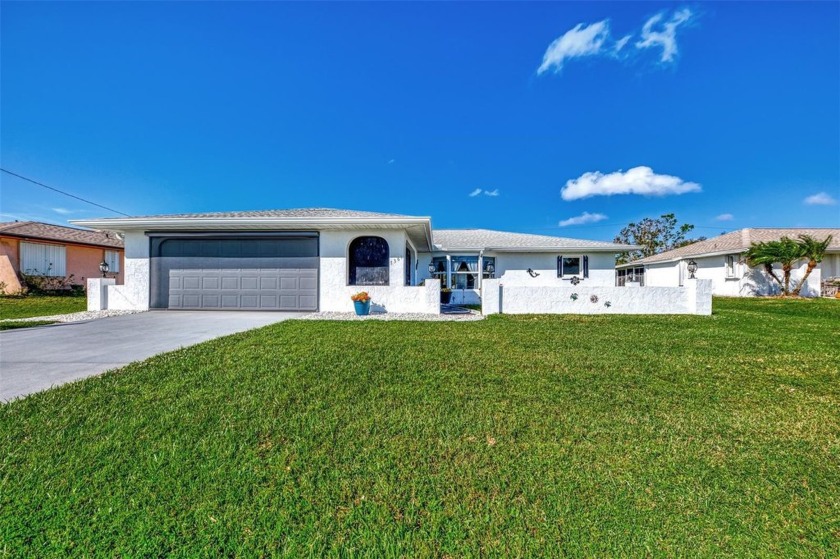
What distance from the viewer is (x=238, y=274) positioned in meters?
11.5

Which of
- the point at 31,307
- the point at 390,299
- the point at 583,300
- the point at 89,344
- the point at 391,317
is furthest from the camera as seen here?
the point at 31,307

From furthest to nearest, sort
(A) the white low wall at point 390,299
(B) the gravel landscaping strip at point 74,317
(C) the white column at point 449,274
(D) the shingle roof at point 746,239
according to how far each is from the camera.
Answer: (D) the shingle roof at point 746,239 → (C) the white column at point 449,274 → (A) the white low wall at point 390,299 → (B) the gravel landscaping strip at point 74,317

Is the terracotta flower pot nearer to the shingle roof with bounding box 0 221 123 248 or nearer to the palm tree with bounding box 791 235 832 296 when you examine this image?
the shingle roof with bounding box 0 221 123 248

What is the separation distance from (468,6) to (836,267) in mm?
24900

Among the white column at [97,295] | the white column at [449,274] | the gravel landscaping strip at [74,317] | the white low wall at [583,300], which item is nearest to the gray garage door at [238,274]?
→ the gravel landscaping strip at [74,317]

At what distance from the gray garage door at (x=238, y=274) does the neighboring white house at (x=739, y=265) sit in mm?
19686

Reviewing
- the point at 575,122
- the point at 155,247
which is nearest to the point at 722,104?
the point at 575,122

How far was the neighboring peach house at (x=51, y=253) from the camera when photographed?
1600cm

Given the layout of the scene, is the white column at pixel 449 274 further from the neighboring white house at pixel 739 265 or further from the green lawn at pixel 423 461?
the neighboring white house at pixel 739 265

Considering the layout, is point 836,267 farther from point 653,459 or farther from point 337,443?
point 337,443

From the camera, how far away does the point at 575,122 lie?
63.7 feet

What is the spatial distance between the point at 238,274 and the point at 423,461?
1099 cm

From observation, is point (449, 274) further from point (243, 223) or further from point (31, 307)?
point (31, 307)

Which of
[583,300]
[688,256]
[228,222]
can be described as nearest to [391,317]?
[228,222]
